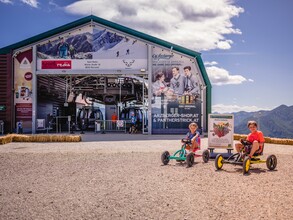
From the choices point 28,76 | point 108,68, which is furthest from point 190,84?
point 28,76

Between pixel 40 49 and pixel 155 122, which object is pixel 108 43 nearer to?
pixel 40 49

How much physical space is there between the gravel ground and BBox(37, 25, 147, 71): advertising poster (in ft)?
50.1

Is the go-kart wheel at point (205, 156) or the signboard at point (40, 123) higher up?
the signboard at point (40, 123)

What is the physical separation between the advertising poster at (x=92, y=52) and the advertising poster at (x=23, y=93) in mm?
1122

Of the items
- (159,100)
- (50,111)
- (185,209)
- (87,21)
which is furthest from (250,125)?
(50,111)

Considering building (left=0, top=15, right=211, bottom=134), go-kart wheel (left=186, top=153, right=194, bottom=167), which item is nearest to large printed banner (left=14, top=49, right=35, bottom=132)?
building (left=0, top=15, right=211, bottom=134)

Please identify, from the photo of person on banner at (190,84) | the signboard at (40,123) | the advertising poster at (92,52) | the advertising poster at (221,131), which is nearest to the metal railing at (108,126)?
the signboard at (40,123)

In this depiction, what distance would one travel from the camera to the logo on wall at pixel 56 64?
2498cm

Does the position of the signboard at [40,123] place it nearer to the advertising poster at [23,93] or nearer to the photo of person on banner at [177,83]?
the advertising poster at [23,93]

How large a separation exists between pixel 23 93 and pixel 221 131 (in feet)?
58.6

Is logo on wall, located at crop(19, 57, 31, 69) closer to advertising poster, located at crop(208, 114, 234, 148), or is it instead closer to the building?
the building

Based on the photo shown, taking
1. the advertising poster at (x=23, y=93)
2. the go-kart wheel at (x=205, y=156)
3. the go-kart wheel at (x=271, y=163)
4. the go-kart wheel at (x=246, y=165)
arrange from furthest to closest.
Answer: the advertising poster at (x=23, y=93)
the go-kart wheel at (x=205, y=156)
the go-kart wheel at (x=271, y=163)
the go-kart wheel at (x=246, y=165)

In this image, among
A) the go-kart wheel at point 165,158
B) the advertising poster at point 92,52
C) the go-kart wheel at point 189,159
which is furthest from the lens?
the advertising poster at point 92,52

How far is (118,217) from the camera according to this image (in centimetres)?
483
